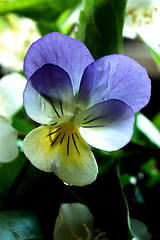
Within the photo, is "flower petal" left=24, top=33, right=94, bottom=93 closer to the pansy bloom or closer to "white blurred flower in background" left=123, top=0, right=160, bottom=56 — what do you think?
the pansy bloom

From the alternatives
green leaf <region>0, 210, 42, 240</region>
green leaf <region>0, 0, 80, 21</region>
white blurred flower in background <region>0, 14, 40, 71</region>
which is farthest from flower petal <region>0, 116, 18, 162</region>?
white blurred flower in background <region>0, 14, 40, 71</region>

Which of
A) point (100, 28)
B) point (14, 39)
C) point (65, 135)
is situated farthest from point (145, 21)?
point (14, 39)

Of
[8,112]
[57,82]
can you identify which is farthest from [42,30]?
[57,82]

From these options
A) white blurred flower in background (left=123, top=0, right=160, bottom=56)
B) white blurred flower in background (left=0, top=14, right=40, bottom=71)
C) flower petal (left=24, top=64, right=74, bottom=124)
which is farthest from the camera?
white blurred flower in background (left=0, top=14, right=40, bottom=71)

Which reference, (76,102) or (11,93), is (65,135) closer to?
(76,102)

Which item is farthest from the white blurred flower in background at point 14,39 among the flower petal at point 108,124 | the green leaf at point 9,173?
the flower petal at point 108,124

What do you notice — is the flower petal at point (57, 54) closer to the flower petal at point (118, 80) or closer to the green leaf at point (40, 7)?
the flower petal at point (118, 80)
